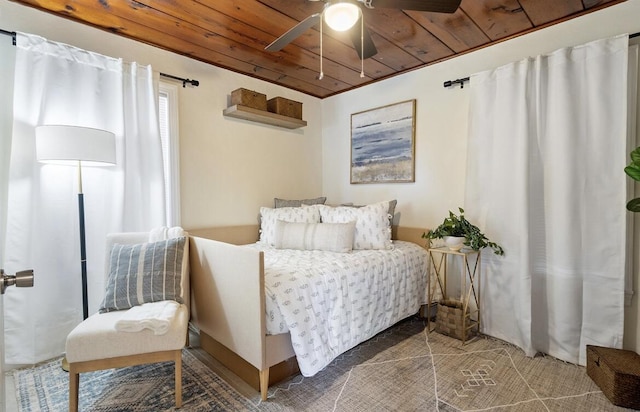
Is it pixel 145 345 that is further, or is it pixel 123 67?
pixel 123 67

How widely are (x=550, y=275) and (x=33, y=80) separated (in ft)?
12.1

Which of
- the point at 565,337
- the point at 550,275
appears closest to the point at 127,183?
the point at 550,275

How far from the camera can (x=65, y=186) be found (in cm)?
209

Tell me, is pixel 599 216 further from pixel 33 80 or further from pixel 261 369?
pixel 33 80

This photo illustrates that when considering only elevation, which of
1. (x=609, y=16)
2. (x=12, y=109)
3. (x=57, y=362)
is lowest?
(x=57, y=362)

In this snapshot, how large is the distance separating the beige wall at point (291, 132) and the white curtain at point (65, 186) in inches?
6.8

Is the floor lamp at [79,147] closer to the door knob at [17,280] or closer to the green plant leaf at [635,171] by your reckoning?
the door knob at [17,280]

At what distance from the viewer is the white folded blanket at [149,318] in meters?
1.55

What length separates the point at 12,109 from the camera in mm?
1910

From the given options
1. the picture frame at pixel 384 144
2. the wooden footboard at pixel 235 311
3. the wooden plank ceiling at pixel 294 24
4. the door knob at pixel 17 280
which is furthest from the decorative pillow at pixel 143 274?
the picture frame at pixel 384 144

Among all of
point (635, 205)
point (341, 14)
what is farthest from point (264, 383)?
point (635, 205)

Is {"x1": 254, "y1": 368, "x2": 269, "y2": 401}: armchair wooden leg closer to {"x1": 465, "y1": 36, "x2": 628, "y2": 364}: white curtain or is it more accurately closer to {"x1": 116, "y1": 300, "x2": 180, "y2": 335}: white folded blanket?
{"x1": 116, "y1": 300, "x2": 180, "y2": 335}: white folded blanket

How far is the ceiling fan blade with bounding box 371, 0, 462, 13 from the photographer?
1498mm

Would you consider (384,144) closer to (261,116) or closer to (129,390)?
(261,116)
